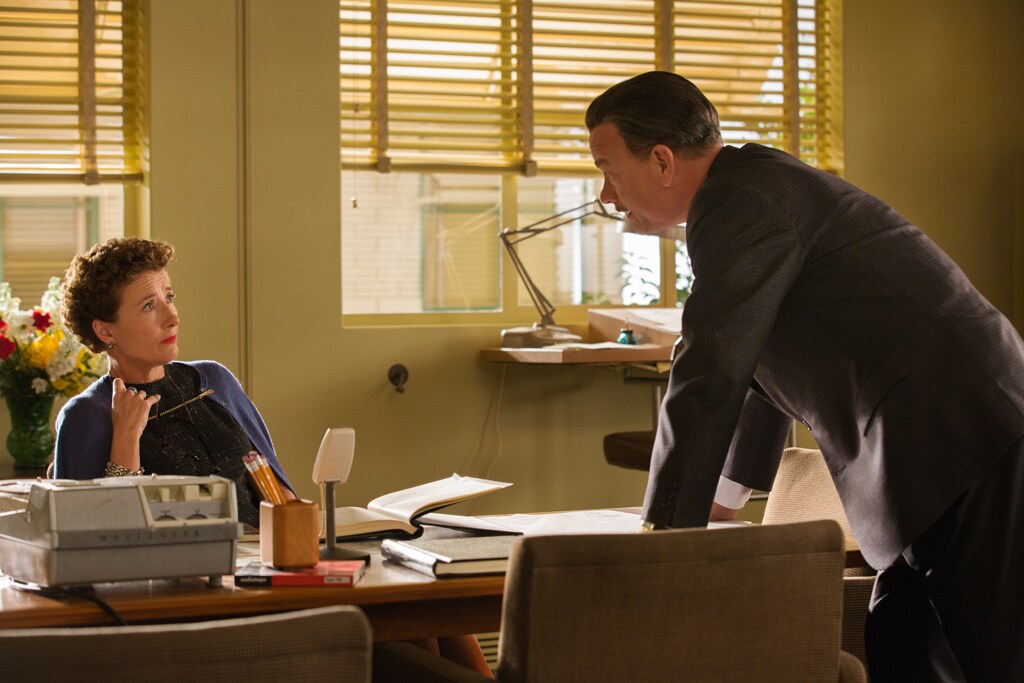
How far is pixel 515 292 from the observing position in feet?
15.9

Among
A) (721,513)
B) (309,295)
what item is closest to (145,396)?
(721,513)

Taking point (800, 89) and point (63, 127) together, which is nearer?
point (63, 127)

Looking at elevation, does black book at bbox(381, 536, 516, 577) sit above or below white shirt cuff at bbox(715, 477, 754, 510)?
below

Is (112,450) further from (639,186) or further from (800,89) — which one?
(800,89)

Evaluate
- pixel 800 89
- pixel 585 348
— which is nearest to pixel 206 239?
pixel 585 348

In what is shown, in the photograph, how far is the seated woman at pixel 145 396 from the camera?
8.14 feet

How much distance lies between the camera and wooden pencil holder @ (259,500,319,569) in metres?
1.70

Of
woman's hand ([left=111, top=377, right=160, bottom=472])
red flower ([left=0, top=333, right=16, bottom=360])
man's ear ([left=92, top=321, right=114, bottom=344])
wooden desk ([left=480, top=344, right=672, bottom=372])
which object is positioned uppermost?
man's ear ([left=92, top=321, right=114, bottom=344])

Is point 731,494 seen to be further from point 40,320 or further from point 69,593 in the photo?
point 40,320

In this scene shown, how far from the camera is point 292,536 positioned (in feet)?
5.57

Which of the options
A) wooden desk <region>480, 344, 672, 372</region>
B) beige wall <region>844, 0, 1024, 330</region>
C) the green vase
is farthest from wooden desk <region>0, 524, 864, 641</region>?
beige wall <region>844, 0, 1024, 330</region>

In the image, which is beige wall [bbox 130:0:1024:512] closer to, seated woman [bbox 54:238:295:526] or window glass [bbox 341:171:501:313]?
window glass [bbox 341:171:501:313]

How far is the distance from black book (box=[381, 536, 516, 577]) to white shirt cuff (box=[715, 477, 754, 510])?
0.42 m

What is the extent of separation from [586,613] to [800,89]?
4138mm
